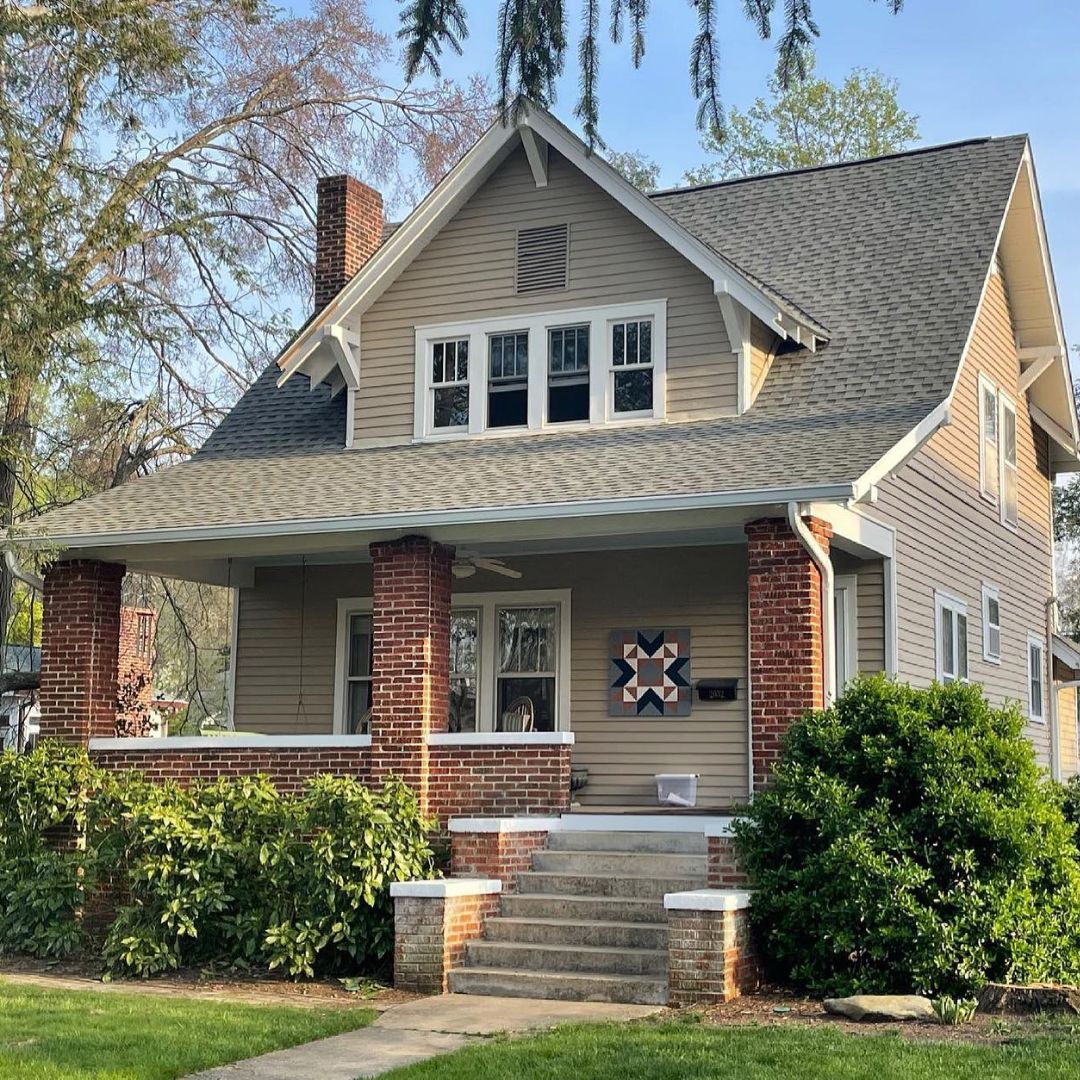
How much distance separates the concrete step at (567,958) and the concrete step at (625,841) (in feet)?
3.79

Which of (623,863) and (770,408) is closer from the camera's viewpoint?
(623,863)

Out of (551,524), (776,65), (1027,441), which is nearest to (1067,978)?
(551,524)

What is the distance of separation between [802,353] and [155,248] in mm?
10691

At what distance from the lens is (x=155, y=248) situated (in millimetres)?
21562

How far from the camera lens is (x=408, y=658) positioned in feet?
42.0

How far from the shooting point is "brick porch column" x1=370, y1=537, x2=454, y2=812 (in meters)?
12.7

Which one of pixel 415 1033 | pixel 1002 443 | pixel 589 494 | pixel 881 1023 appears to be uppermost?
pixel 1002 443

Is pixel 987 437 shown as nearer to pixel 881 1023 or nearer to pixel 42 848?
pixel 881 1023

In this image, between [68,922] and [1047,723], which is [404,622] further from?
[1047,723]

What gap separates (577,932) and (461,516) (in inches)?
136

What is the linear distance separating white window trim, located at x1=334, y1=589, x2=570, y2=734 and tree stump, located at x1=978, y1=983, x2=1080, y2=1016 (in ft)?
19.4

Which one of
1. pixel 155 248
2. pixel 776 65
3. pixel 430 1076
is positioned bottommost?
pixel 430 1076

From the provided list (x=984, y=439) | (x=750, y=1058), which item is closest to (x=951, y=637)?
(x=984, y=439)

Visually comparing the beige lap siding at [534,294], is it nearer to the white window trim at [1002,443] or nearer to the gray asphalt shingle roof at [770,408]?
the gray asphalt shingle roof at [770,408]
